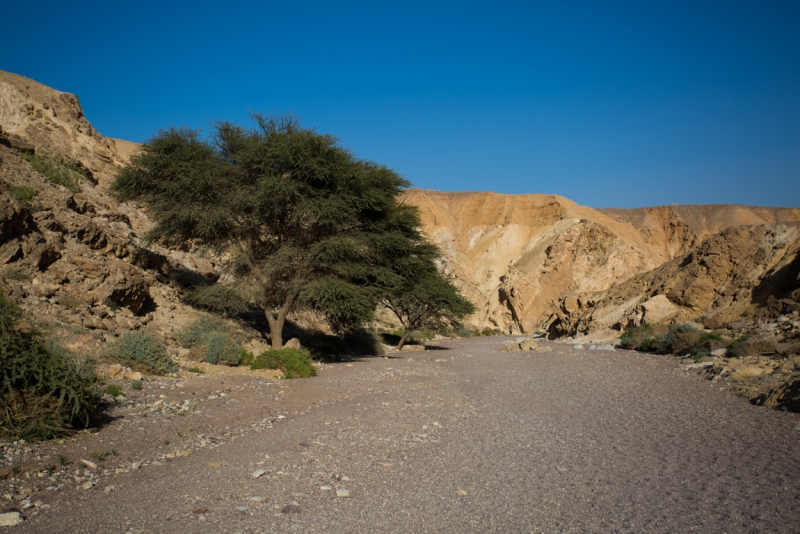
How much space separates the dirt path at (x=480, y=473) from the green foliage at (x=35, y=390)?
4.08 feet

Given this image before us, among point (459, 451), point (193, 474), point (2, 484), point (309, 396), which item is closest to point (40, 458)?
point (2, 484)

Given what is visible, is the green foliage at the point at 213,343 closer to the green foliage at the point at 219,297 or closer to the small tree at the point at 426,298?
the green foliage at the point at 219,297

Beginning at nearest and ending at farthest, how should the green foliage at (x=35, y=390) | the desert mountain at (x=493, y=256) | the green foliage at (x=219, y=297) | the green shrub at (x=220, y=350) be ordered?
the green foliage at (x=35, y=390) → the green shrub at (x=220, y=350) → the desert mountain at (x=493, y=256) → the green foliage at (x=219, y=297)

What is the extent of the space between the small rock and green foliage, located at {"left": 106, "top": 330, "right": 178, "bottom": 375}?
622 cm

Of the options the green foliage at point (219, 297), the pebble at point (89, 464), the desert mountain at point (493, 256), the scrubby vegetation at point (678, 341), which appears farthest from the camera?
the green foliage at point (219, 297)

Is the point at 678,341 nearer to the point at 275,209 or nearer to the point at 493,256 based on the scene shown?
the point at 275,209

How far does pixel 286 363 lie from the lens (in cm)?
1318

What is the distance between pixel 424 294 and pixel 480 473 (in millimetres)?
17622

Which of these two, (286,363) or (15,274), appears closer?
(15,274)

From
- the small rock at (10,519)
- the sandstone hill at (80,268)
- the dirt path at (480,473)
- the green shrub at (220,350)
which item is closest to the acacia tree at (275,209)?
the sandstone hill at (80,268)

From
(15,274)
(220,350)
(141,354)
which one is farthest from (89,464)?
(15,274)

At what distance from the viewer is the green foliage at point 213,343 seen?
512 inches

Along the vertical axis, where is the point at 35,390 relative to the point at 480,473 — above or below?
above

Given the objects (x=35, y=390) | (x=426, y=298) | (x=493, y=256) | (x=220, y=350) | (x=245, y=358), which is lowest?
(x=245, y=358)
